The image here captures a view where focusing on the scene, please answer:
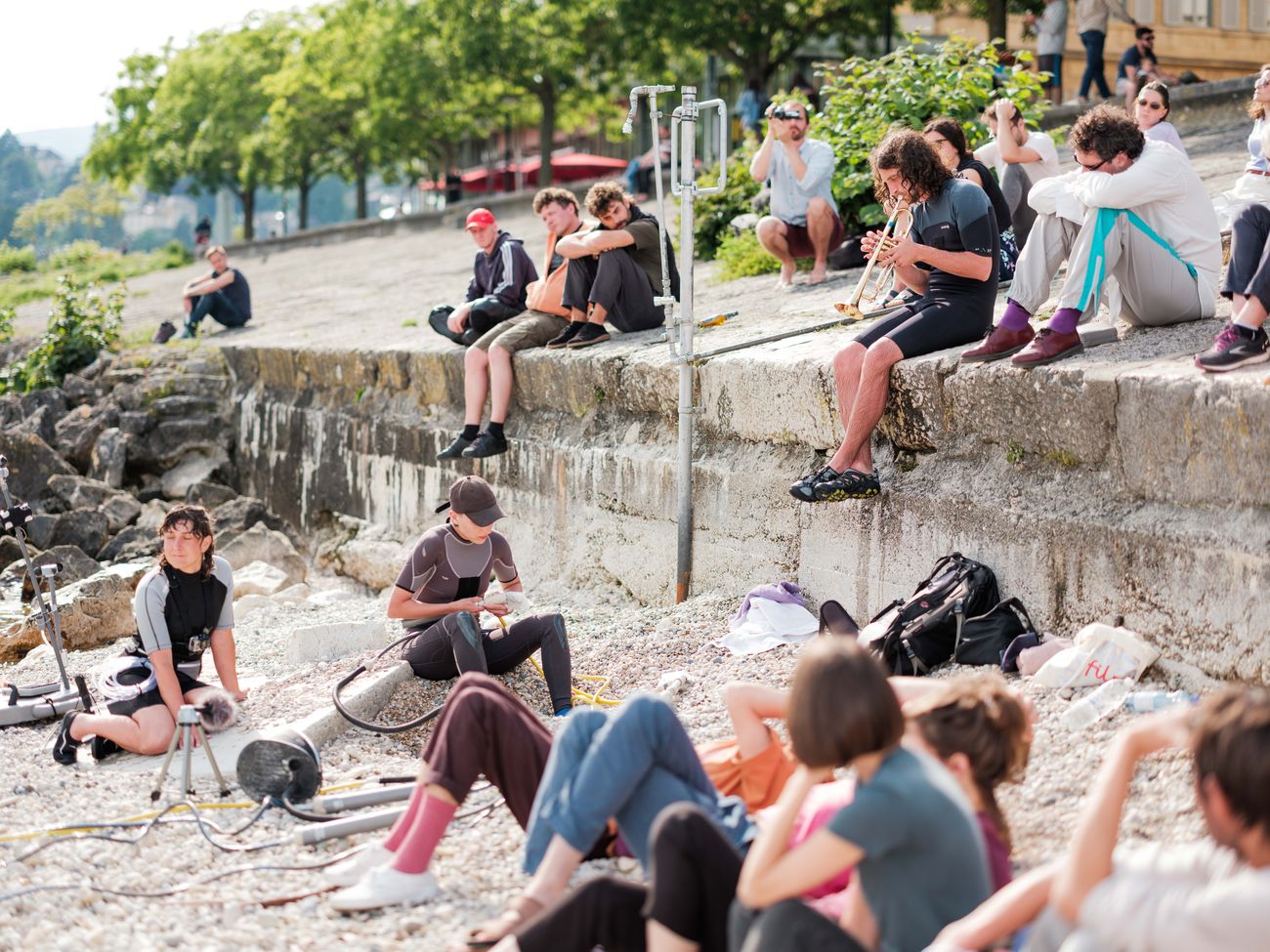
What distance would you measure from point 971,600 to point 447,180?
86.1 feet

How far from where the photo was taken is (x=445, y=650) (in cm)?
645

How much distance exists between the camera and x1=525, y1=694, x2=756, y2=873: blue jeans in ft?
12.4

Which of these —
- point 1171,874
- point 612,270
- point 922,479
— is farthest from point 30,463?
point 1171,874

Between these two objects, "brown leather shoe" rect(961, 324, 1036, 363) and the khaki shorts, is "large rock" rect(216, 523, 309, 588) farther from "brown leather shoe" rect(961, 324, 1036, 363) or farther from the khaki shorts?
"brown leather shoe" rect(961, 324, 1036, 363)

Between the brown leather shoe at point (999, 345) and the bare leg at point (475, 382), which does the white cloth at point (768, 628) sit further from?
the bare leg at point (475, 382)

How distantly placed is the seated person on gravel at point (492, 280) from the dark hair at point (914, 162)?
12.1 feet

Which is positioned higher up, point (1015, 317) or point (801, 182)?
point (801, 182)

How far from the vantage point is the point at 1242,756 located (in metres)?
2.57

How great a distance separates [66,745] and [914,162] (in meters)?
4.45

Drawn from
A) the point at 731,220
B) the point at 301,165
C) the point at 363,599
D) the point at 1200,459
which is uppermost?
the point at 301,165

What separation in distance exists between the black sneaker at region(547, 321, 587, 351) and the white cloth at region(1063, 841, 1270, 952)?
649 cm

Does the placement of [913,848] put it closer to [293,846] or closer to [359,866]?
[359,866]

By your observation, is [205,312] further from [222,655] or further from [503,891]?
[503,891]

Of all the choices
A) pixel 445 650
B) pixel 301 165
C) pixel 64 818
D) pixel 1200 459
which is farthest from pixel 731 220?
pixel 301 165
